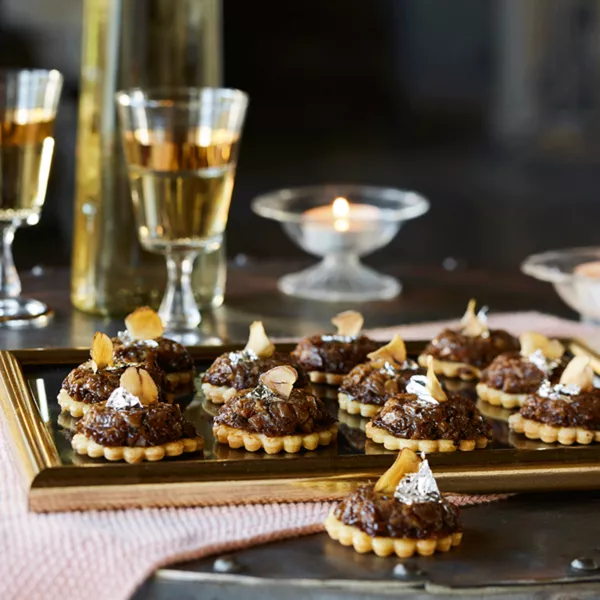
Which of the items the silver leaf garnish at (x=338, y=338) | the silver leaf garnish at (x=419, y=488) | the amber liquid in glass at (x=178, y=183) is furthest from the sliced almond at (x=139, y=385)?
the amber liquid in glass at (x=178, y=183)

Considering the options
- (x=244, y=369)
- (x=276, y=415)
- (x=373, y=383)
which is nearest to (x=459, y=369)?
(x=373, y=383)

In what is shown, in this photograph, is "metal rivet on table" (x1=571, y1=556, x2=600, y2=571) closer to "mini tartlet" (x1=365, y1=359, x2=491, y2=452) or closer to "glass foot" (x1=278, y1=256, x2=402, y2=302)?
"mini tartlet" (x1=365, y1=359, x2=491, y2=452)

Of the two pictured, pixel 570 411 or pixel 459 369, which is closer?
pixel 570 411

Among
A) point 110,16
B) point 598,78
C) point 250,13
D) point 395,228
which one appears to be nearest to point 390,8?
point 250,13

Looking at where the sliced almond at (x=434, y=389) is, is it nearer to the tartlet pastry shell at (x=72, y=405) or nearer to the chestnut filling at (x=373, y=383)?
the chestnut filling at (x=373, y=383)

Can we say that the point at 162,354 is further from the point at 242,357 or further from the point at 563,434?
the point at 563,434

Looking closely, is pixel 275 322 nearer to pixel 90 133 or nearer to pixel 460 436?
pixel 90 133
